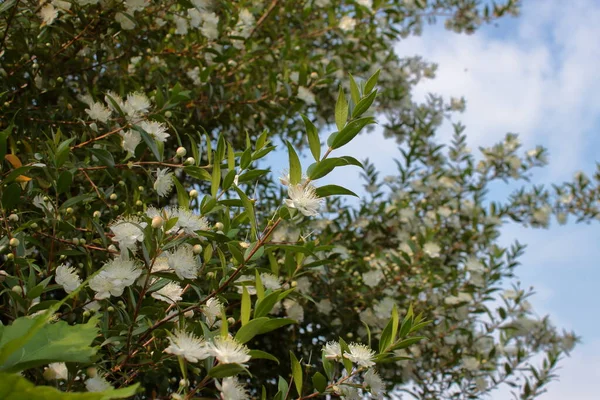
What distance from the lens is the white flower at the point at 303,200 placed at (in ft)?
4.06

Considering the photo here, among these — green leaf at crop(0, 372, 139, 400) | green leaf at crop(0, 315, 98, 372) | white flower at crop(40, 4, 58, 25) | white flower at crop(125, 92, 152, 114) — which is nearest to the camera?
green leaf at crop(0, 372, 139, 400)

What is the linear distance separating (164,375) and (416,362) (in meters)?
1.98

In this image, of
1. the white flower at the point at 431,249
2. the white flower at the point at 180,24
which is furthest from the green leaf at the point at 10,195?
the white flower at the point at 431,249

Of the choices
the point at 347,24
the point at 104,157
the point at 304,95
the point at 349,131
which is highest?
the point at 347,24

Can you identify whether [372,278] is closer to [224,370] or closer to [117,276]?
[117,276]

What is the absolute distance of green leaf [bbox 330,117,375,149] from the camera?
124cm

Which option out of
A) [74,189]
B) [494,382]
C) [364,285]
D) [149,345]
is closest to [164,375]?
[149,345]

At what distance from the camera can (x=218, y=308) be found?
4.51 feet

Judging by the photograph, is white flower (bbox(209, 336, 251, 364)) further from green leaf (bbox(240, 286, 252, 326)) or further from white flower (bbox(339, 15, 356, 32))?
white flower (bbox(339, 15, 356, 32))

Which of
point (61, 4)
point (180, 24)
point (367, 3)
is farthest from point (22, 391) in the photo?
point (367, 3)

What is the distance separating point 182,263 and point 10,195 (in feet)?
1.58

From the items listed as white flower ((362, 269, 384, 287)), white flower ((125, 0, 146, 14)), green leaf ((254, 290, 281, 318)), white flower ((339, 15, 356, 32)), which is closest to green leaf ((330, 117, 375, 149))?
green leaf ((254, 290, 281, 318))

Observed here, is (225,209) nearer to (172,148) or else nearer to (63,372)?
(63,372)

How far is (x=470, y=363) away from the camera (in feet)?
11.4
